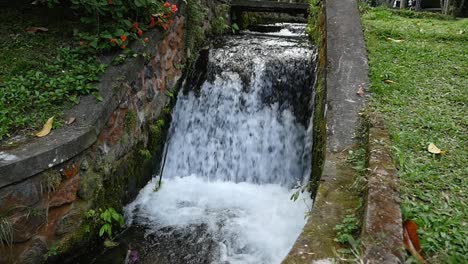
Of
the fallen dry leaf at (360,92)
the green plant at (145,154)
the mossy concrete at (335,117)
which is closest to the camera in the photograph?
the mossy concrete at (335,117)

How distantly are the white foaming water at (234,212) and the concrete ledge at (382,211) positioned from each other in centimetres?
121

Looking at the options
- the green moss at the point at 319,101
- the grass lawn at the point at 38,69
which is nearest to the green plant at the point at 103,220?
the grass lawn at the point at 38,69

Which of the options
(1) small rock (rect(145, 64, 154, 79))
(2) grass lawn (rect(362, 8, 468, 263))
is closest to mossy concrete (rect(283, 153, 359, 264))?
(2) grass lawn (rect(362, 8, 468, 263))

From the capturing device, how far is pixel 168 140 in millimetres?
5039

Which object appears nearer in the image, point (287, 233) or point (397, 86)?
point (287, 233)

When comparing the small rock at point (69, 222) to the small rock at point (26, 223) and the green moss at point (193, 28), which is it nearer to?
the small rock at point (26, 223)

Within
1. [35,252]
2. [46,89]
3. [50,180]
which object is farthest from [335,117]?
[35,252]

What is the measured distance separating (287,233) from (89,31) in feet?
9.39

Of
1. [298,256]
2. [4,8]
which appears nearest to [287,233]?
[298,256]

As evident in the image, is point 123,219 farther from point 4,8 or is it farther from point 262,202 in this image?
point 4,8

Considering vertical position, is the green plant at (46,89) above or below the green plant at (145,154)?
above

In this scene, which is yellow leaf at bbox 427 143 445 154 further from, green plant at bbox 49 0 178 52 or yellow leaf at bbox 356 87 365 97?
green plant at bbox 49 0 178 52

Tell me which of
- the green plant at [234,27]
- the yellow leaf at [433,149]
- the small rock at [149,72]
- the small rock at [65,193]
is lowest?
the small rock at [65,193]

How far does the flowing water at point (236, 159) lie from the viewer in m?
3.78
